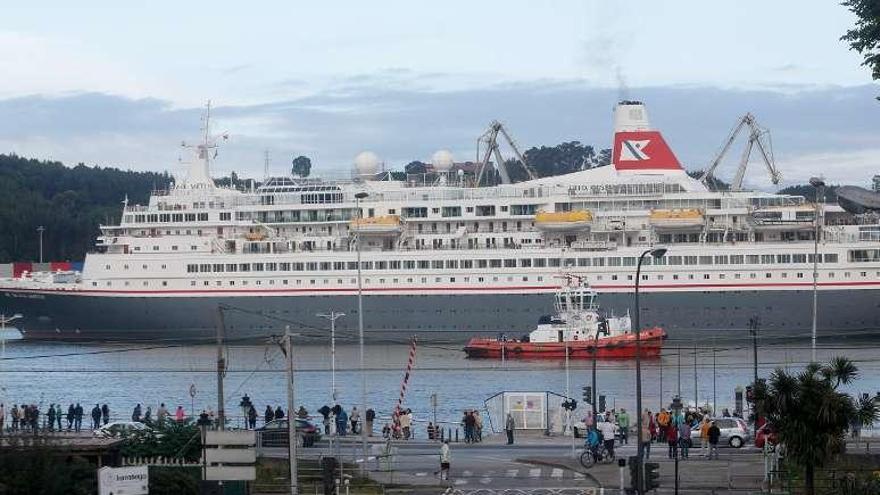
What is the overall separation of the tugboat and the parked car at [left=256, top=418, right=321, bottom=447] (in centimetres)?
3430

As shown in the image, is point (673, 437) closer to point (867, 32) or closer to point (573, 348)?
point (867, 32)

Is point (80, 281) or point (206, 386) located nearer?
point (206, 386)

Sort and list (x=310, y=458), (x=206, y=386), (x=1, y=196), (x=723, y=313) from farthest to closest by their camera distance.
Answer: (x=1, y=196) < (x=723, y=313) < (x=206, y=386) < (x=310, y=458)

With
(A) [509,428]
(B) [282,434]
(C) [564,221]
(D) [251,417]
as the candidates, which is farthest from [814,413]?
(C) [564,221]

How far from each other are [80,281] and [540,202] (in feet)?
75.3

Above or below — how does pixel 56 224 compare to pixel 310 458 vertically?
above

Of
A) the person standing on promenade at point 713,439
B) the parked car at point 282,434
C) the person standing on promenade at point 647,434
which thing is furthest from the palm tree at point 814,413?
the parked car at point 282,434

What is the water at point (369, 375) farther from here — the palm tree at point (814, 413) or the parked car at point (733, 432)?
the palm tree at point (814, 413)

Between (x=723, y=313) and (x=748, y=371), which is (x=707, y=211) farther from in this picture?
(x=748, y=371)

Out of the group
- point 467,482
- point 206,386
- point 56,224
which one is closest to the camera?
point 467,482

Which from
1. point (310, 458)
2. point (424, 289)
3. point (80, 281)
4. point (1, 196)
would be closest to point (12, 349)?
point (80, 281)

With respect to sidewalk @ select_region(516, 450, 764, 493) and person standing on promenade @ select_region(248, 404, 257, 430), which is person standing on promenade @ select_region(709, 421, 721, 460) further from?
person standing on promenade @ select_region(248, 404, 257, 430)

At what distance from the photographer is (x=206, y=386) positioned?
6594cm

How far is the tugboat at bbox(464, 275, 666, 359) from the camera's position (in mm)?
73812
